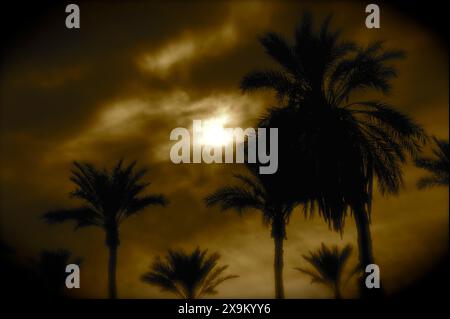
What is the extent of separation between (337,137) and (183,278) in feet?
62.6

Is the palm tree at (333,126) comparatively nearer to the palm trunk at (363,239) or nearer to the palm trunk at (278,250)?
the palm trunk at (363,239)

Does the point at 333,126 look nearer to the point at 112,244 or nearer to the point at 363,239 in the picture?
the point at 363,239

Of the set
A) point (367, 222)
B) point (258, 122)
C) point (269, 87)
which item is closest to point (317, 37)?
point (269, 87)

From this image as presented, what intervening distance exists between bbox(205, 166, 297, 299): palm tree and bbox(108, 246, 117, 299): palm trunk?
5.17m

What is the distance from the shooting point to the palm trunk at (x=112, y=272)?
24406 mm

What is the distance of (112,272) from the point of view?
81.5 feet

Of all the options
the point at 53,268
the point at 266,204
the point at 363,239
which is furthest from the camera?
the point at 53,268

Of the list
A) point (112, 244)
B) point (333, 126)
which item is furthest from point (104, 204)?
point (333, 126)

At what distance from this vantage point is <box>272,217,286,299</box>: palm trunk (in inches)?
968

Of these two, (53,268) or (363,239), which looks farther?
(53,268)

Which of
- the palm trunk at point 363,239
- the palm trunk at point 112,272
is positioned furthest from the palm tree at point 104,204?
the palm trunk at point 363,239

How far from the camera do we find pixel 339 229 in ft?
54.4

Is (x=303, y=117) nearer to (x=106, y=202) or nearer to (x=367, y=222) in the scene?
(x=367, y=222)

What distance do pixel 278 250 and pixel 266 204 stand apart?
2113 millimetres
